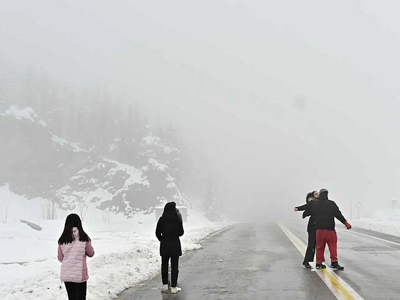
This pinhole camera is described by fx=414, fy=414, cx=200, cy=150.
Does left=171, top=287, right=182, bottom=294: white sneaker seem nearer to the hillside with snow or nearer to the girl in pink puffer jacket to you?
the girl in pink puffer jacket

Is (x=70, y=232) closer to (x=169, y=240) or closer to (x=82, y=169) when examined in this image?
(x=169, y=240)

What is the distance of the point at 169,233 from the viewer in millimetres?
9039

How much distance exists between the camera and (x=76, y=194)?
76.8m

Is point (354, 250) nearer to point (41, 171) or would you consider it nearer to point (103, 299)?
point (103, 299)

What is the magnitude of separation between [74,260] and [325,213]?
796 centimetres

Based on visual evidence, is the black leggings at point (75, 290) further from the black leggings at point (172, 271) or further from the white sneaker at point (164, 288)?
the black leggings at point (172, 271)

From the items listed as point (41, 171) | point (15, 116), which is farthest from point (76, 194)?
point (15, 116)

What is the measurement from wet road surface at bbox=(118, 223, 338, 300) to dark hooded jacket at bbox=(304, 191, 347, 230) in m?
1.39

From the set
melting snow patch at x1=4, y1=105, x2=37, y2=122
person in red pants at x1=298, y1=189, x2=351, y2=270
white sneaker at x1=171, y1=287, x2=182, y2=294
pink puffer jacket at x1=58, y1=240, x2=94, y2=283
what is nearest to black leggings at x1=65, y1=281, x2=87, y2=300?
pink puffer jacket at x1=58, y1=240, x2=94, y2=283

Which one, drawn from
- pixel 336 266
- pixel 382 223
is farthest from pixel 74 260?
pixel 382 223

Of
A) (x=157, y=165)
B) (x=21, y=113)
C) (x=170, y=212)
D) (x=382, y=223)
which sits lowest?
(x=382, y=223)

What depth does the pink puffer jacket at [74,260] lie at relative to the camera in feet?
19.0

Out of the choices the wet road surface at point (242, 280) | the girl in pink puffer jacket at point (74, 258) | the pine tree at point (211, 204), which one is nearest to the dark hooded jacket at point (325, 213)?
the wet road surface at point (242, 280)

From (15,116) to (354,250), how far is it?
262 feet
